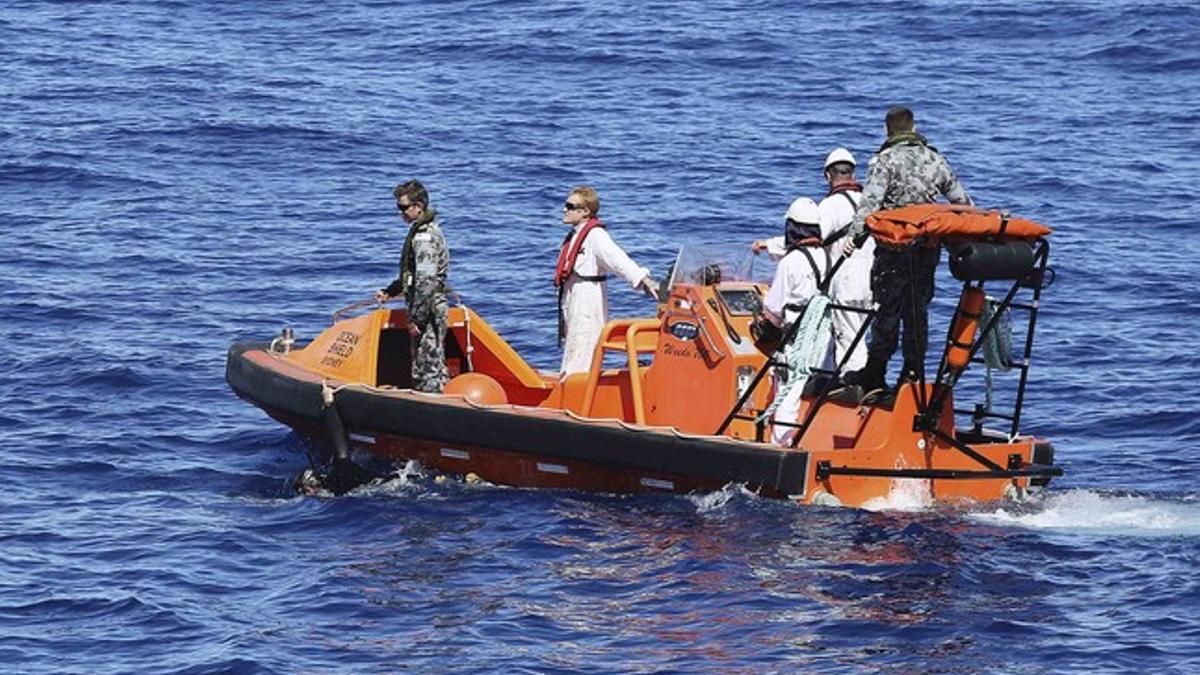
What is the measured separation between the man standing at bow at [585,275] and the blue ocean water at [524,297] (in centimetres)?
145

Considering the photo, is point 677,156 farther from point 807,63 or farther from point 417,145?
point 807,63

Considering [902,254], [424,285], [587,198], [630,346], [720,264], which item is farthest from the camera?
[424,285]

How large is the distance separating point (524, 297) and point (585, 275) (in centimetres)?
569

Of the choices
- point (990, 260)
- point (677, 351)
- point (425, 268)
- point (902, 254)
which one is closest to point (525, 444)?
point (677, 351)

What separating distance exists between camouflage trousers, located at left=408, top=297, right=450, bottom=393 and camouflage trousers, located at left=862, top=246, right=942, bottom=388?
3.14 m

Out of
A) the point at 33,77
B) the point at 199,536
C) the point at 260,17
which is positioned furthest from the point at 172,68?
the point at 199,536

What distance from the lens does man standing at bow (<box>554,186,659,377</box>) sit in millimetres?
15195

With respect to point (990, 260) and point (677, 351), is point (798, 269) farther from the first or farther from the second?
point (990, 260)

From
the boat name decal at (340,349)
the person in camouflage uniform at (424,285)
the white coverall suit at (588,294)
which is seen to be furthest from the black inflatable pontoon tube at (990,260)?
the boat name decal at (340,349)

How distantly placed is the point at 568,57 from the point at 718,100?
3183 mm

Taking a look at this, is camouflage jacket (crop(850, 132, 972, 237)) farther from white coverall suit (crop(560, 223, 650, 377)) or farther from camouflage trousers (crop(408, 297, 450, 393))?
camouflage trousers (crop(408, 297, 450, 393))

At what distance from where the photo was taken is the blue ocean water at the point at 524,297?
12.0 metres

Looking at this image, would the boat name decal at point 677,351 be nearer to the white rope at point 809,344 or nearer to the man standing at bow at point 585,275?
the man standing at bow at point 585,275

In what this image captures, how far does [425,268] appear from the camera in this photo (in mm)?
15461
